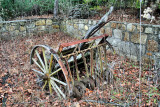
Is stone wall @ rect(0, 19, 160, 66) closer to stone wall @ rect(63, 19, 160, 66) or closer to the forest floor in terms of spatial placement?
stone wall @ rect(63, 19, 160, 66)

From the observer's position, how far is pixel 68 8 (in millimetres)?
7922

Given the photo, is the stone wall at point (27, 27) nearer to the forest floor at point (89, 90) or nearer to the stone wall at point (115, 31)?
the stone wall at point (115, 31)

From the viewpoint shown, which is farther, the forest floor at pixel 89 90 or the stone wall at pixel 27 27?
the stone wall at pixel 27 27

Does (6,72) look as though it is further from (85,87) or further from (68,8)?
(68,8)

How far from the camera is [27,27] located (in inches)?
302

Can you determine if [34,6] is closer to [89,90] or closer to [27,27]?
[27,27]

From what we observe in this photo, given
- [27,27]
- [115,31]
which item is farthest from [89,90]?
[27,27]

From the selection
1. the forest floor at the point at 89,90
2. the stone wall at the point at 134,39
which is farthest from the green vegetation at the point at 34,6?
the forest floor at the point at 89,90

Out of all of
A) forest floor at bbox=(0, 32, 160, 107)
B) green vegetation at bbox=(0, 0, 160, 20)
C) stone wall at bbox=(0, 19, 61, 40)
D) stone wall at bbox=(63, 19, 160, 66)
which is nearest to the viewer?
forest floor at bbox=(0, 32, 160, 107)

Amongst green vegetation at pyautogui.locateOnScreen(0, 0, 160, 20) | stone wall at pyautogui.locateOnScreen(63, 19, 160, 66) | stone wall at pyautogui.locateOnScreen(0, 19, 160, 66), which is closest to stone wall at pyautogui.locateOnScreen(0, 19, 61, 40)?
stone wall at pyautogui.locateOnScreen(0, 19, 160, 66)

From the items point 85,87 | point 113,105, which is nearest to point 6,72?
point 85,87

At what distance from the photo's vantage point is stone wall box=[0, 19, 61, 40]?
705 cm

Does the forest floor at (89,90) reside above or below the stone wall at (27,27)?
below

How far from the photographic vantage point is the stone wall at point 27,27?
7.05 m
